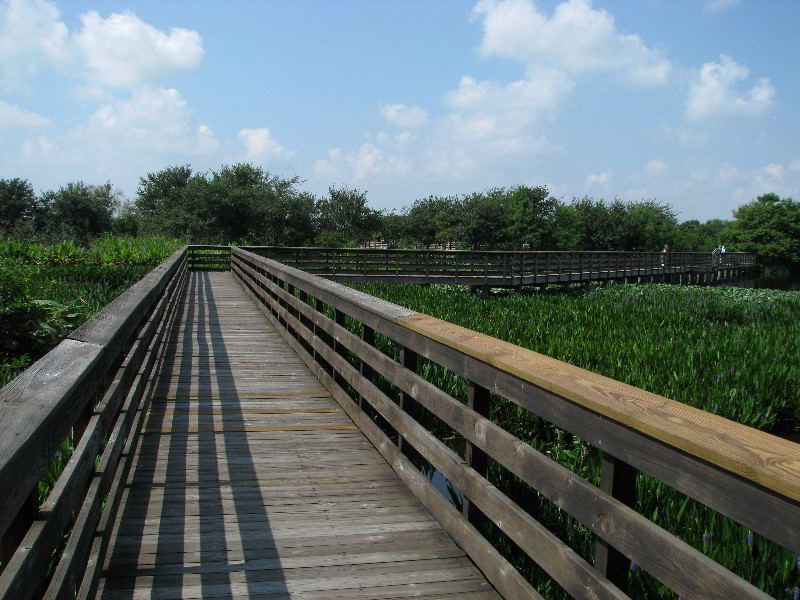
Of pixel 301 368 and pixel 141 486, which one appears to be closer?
pixel 141 486

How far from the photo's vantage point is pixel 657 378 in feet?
26.8

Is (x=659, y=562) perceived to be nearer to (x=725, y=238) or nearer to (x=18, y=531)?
(x=18, y=531)

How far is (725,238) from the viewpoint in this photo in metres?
85.4

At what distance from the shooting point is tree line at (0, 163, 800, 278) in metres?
54.5

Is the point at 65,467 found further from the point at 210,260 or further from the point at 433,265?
the point at 210,260

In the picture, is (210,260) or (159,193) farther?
(159,193)

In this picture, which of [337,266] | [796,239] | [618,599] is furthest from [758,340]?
[796,239]

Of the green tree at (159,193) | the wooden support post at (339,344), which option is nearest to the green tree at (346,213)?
the green tree at (159,193)

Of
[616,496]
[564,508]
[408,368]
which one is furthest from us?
[408,368]

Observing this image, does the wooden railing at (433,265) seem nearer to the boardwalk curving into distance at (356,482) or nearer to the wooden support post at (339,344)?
the wooden support post at (339,344)

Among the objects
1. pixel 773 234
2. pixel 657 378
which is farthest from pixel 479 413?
pixel 773 234

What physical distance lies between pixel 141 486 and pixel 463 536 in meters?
1.92

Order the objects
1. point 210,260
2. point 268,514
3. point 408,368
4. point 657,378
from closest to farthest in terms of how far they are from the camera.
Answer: point 268,514
point 408,368
point 657,378
point 210,260

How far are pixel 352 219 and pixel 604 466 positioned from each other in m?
67.7
